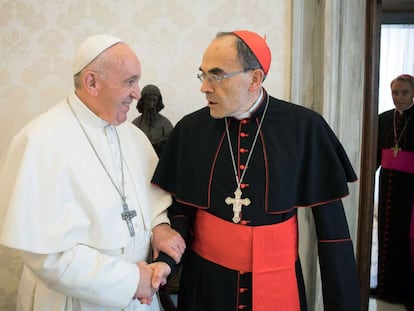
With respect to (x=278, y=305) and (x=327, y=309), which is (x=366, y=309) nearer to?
(x=327, y=309)

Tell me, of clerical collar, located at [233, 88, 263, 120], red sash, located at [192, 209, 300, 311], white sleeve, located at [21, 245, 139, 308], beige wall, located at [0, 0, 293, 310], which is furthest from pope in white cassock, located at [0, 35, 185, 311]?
beige wall, located at [0, 0, 293, 310]

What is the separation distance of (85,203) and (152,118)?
2.77ft

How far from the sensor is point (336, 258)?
1796 mm

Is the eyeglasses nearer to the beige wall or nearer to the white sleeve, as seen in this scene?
the white sleeve

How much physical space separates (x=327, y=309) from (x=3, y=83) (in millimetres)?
2204

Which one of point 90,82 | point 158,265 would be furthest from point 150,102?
point 158,265

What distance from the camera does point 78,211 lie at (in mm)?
1624

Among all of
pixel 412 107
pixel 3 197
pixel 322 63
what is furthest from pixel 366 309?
pixel 3 197

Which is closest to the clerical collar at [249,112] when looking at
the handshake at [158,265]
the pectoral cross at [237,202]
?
the pectoral cross at [237,202]

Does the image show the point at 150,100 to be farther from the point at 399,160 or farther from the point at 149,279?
the point at 399,160

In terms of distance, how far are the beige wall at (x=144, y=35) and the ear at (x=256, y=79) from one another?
87cm

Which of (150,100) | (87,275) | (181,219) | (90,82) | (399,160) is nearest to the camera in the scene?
(87,275)

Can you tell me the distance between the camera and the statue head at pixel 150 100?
2359 millimetres

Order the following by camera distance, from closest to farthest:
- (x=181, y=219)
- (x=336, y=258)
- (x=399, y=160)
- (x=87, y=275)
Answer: (x=87, y=275)
(x=336, y=258)
(x=181, y=219)
(x=399, y=160)
